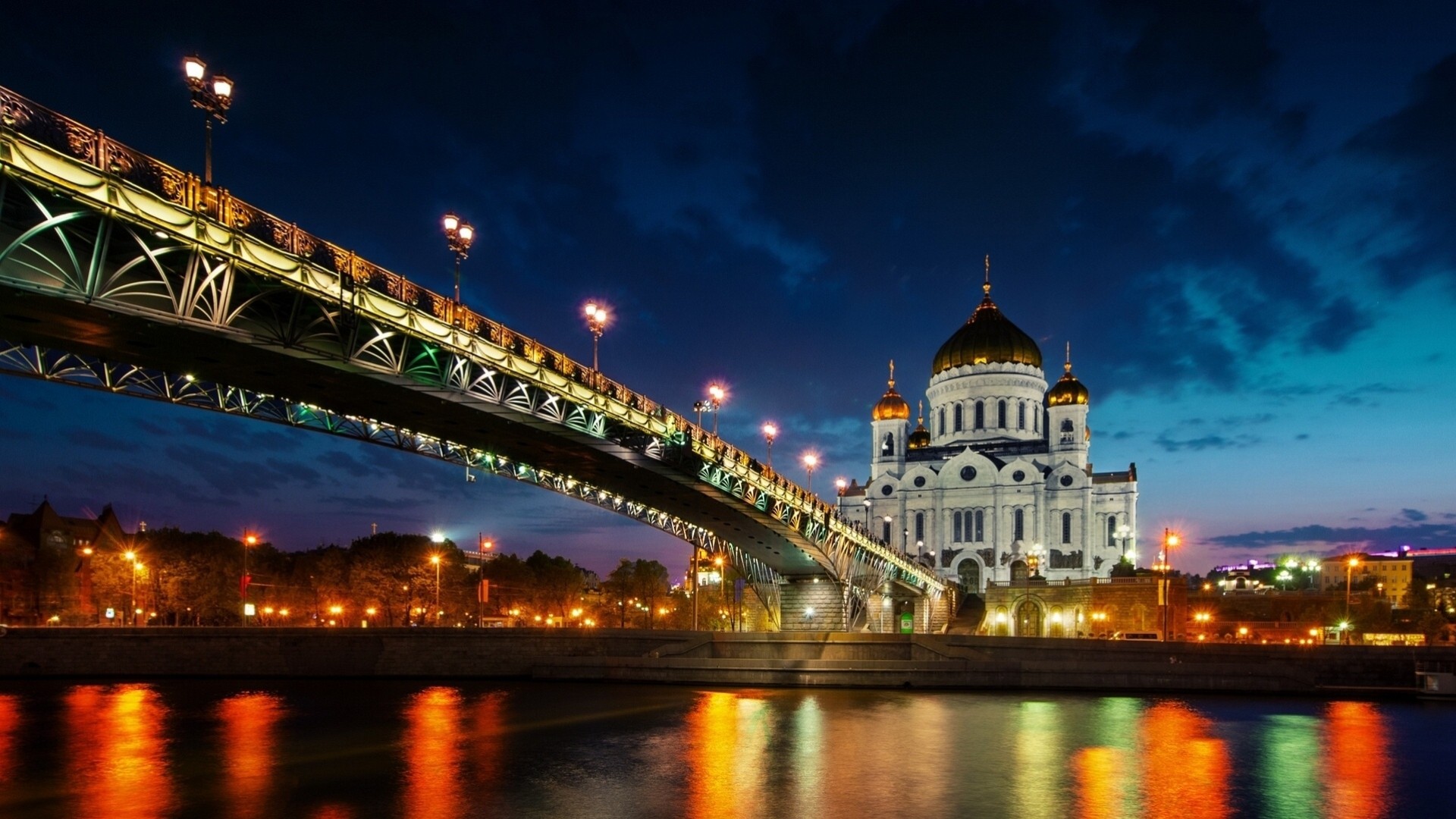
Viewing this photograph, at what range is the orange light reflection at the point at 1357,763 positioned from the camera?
18828mm

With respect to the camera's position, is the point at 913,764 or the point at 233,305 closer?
the point at 913,764

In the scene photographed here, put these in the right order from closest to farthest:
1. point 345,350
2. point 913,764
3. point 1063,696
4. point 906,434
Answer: point 913,764 → point 345,350 → point 1063,696 → point 906,434

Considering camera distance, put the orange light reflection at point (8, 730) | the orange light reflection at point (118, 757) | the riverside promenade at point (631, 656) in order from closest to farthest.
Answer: the orange light reflection at point (118, 757) → the orange light reflection at point (8, 730) → the riverside promenade at point (631, 656)

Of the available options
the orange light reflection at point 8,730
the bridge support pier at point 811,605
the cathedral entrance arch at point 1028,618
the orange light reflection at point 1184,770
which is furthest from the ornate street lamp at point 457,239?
the cathedral entrance arch at point 1028,618

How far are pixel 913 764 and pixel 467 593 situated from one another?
76.3 m

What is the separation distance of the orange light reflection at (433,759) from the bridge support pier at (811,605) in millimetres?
42243

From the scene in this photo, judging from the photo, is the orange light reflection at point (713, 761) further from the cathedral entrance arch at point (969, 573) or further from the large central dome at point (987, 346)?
the large central dome at point (987, 346)

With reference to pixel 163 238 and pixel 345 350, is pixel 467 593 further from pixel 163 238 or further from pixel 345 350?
pixel 163 238

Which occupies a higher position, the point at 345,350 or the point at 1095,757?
the point at 345,350

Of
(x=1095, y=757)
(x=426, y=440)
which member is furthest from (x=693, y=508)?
(x=1095, y=757)

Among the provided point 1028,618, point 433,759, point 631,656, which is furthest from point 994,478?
point 433,759

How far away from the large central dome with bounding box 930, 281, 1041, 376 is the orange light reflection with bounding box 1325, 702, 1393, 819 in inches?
3450

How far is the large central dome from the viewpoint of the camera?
122 m

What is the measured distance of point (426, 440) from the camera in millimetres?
47094
